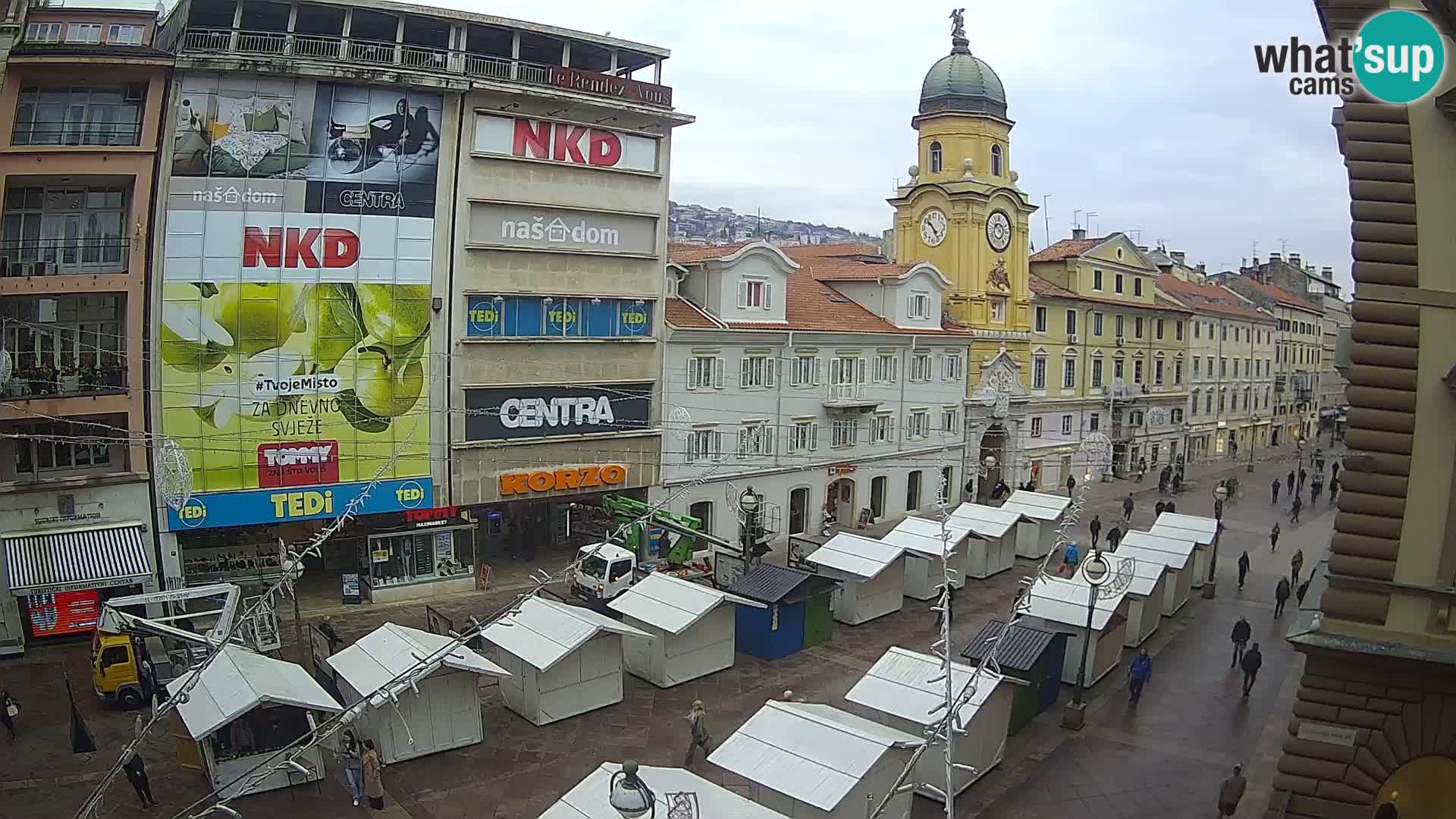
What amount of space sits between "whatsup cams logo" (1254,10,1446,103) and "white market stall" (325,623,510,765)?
1779cm

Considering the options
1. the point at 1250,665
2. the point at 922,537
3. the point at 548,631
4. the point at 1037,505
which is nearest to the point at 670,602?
the point at 548,631

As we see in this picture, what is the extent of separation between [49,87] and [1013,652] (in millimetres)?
29538

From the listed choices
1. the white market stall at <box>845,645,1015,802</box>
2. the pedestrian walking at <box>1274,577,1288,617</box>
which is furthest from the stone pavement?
the pedestrian walking at <box>1274,577,1288,617</box>

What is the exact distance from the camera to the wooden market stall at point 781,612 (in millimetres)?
27266

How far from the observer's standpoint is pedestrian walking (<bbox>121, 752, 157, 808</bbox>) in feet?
60.4

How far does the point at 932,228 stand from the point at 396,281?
29.1m

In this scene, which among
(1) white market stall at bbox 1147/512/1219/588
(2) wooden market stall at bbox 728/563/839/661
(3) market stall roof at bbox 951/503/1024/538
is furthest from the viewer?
(3) market stall roof at bbox 951/503/1024/538

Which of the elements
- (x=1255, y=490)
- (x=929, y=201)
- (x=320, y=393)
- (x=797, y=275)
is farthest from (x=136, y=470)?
(x=1255, y=490)

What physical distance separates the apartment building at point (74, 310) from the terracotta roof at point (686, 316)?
1725cm

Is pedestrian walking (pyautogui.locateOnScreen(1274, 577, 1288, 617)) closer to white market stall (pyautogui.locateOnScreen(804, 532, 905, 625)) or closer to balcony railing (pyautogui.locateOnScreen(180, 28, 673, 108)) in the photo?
white market stall (pyautogui.locateOnScreen(804, 532, 905, 625))

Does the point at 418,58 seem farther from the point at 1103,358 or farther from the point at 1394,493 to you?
the point at 1103,358

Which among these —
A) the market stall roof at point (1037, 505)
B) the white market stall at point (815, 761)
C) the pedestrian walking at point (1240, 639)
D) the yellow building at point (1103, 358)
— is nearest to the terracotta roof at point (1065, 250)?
the yellow building at point (1103, 358)

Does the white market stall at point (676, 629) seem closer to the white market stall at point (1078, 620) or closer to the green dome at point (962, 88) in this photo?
the white market stall at point (1078, 620)

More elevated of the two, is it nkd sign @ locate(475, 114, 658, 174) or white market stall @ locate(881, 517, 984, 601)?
nkd sign @ locate(475, 114, 658, 174)
